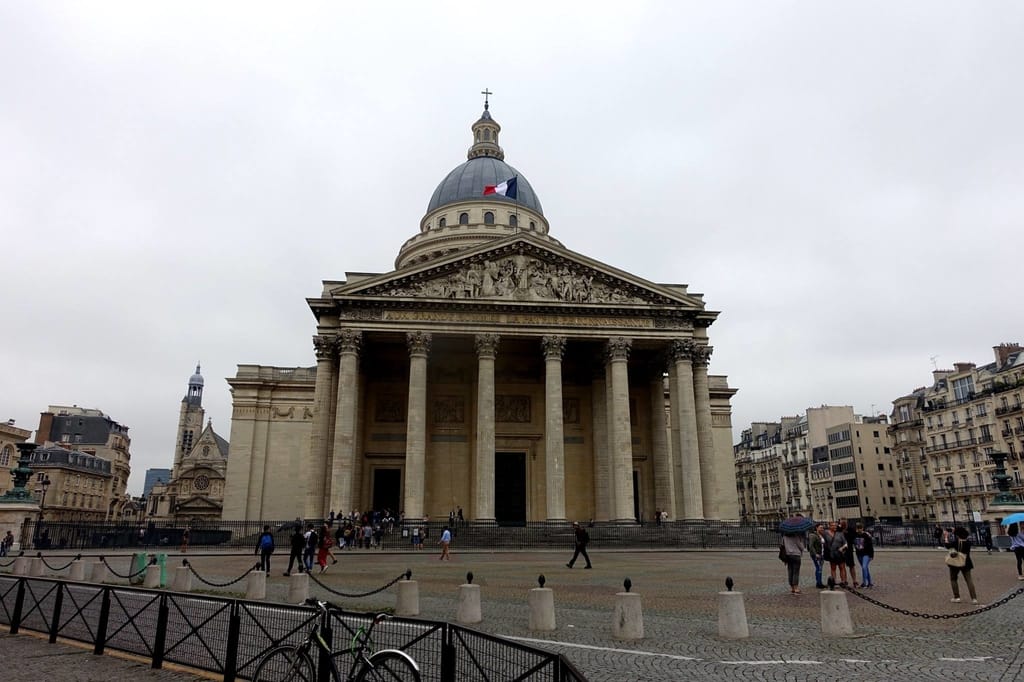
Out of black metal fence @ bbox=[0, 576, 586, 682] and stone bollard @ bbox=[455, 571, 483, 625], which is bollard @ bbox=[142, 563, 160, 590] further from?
stone bollard @ bbox=[455, 571, 483, 625]

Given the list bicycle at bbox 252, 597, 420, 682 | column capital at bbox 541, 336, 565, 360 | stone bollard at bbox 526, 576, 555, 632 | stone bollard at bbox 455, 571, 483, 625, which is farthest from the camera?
column capital at bbox 541, 336, 565, 360

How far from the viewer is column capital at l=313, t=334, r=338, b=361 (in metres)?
38.4

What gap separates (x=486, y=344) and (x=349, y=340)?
7.42 metres

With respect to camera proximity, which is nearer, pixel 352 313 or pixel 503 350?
pixel 352 313

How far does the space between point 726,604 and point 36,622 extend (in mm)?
10833

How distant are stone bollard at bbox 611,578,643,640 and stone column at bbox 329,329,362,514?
27.4 meters

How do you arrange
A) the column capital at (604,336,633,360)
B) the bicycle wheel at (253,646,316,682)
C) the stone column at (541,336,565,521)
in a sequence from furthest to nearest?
the column capital at (604,336,633,360), the stone column at (541,336,565,521), the bicycle wheel at (253,646,316,682)

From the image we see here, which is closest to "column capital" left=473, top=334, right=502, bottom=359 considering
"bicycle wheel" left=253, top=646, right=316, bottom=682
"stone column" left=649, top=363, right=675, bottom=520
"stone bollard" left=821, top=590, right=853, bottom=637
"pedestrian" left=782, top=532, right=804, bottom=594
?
"stone column" left=649, top=363, right=675, bottom=520

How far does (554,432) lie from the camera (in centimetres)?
3750

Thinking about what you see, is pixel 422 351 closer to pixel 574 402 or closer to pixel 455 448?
pixel 455 448

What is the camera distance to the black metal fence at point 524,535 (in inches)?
1275

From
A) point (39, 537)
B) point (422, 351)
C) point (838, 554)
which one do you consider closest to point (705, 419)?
point (422, 351)

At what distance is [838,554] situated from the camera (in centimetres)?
1558

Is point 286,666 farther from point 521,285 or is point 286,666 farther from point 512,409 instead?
point 512,409
